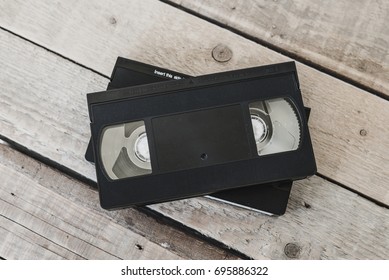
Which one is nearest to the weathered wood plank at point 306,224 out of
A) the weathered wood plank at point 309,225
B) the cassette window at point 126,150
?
the weathered wood plank at point 309,225

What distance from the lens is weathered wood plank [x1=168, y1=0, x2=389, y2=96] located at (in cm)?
109

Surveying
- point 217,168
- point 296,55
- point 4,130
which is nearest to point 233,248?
point 217,168

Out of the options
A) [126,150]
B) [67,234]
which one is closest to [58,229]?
[67,234]

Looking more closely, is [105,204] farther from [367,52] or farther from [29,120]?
[367,52]

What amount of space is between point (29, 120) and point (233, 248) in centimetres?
48

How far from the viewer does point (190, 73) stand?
1089 millimetres

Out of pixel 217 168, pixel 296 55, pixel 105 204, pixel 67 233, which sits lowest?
pixel 67 233

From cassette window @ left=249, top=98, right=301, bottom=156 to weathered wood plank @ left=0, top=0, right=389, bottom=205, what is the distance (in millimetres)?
92

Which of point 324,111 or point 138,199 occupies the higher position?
point 324,111

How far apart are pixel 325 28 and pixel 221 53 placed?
0.22 meters

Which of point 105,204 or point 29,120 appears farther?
point 29,120

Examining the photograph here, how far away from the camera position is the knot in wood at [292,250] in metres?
1.03

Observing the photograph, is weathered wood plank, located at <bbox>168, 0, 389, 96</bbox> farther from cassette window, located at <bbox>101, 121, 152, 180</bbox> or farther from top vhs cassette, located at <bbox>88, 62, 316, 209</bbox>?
cassette window, located at <bbox>101, 121, 152, 180</bbox>

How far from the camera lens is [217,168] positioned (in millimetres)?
974
